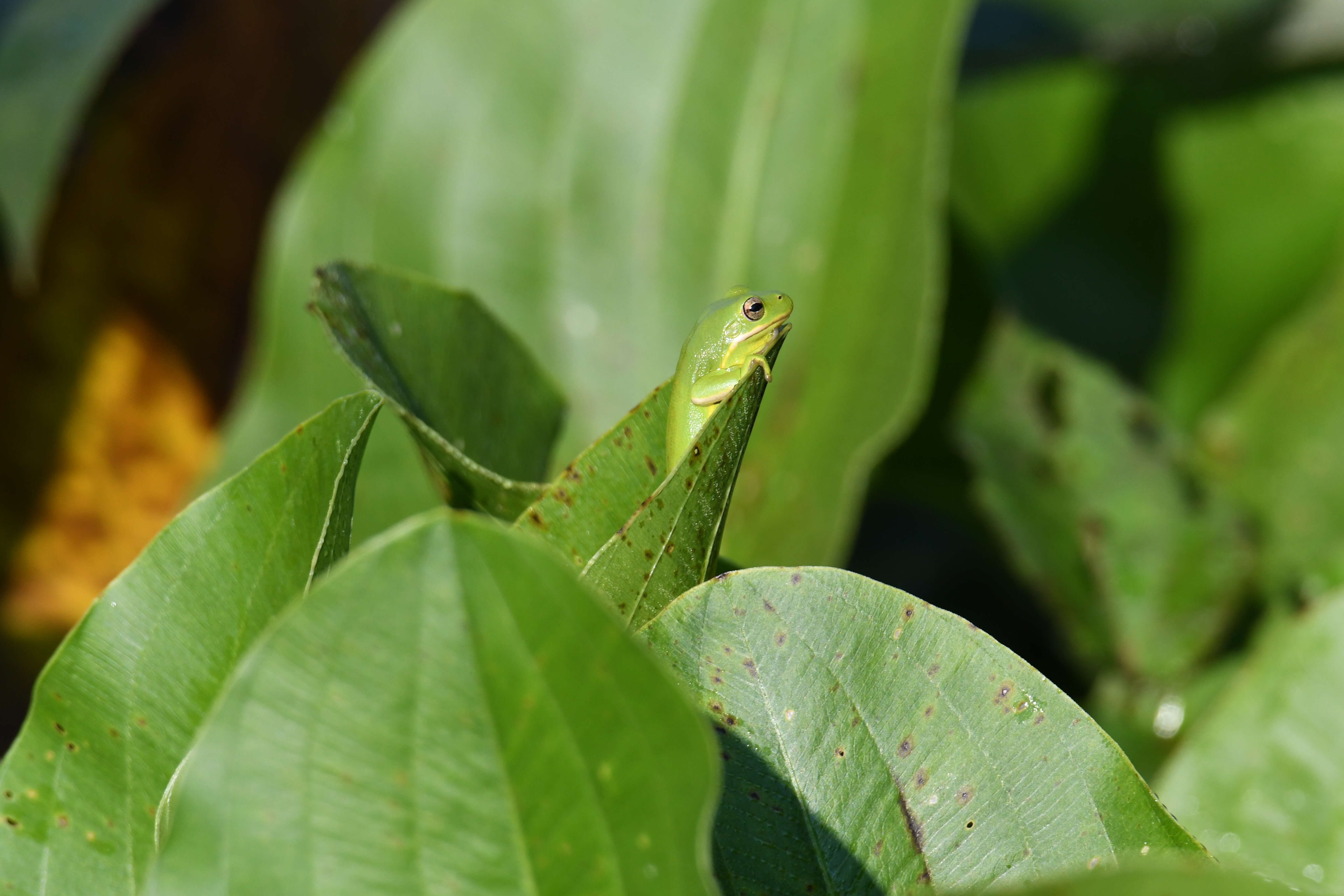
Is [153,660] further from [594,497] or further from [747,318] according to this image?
[747,318]

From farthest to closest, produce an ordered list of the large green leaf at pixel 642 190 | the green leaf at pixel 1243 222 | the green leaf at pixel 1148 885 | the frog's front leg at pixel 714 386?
the green leaf at pixel 1243 222 → the large green leaf at pixel 642 190 → the frog's front leg at pixel 714 386 → the green leaf at pixel 1148 885

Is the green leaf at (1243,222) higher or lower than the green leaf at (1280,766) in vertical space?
higher

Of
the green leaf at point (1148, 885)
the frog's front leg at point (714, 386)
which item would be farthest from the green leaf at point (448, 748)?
the frog's front leg at point (714, 386)

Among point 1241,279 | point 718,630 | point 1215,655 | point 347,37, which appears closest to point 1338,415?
point 1215,655

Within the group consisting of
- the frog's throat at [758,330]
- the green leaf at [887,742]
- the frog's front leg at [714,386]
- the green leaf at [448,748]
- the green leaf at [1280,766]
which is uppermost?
the frog's throat at [758,330]

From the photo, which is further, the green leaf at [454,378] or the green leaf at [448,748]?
the green leaf at [454,378]

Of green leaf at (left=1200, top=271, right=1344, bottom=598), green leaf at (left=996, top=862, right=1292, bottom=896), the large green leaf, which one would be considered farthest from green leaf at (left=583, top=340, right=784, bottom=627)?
green leaf at (left=1200, top=271, right=1344, bottom=598)

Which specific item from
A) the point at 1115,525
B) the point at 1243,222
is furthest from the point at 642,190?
the point at 1243,222

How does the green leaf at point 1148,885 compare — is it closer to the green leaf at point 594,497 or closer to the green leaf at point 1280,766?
the green leaf at point 594,497
